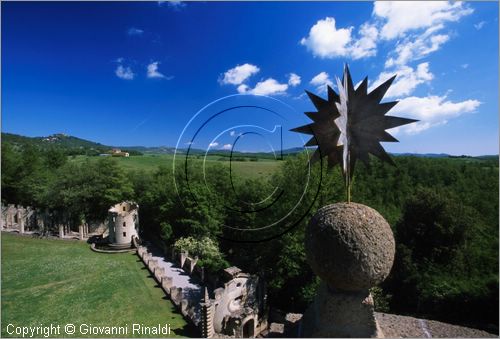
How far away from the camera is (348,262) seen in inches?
365

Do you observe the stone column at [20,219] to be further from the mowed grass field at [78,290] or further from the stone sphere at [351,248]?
the stone sphere at [351,248]

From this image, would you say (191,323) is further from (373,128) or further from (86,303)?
(373,128)

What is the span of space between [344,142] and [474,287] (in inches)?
851

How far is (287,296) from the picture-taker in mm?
27562

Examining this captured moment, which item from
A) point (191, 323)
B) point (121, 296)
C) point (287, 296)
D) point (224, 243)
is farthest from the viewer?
point (224, 243)

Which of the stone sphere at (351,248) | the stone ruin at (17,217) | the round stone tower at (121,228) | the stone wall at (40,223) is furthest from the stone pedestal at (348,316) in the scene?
the stone ruin at (17,217)

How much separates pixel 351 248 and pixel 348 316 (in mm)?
2414

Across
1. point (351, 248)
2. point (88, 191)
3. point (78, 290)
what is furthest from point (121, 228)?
point (351, 248)

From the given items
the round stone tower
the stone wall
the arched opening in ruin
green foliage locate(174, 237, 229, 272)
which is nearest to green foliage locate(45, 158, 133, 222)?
the stone wall

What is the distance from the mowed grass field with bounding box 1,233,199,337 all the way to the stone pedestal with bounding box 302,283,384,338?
13490 mm

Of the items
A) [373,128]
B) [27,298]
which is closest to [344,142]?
[373,128]

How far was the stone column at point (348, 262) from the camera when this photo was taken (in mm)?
9281

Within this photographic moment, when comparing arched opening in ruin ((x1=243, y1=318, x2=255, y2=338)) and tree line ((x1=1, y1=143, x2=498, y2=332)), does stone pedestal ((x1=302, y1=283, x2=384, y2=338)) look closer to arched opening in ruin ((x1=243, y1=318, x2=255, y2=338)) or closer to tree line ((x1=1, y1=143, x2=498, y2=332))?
tree line ((x1=1, y1=143, x2=498, y2=332))

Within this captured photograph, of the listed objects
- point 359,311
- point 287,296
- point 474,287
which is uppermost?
point 359,311
